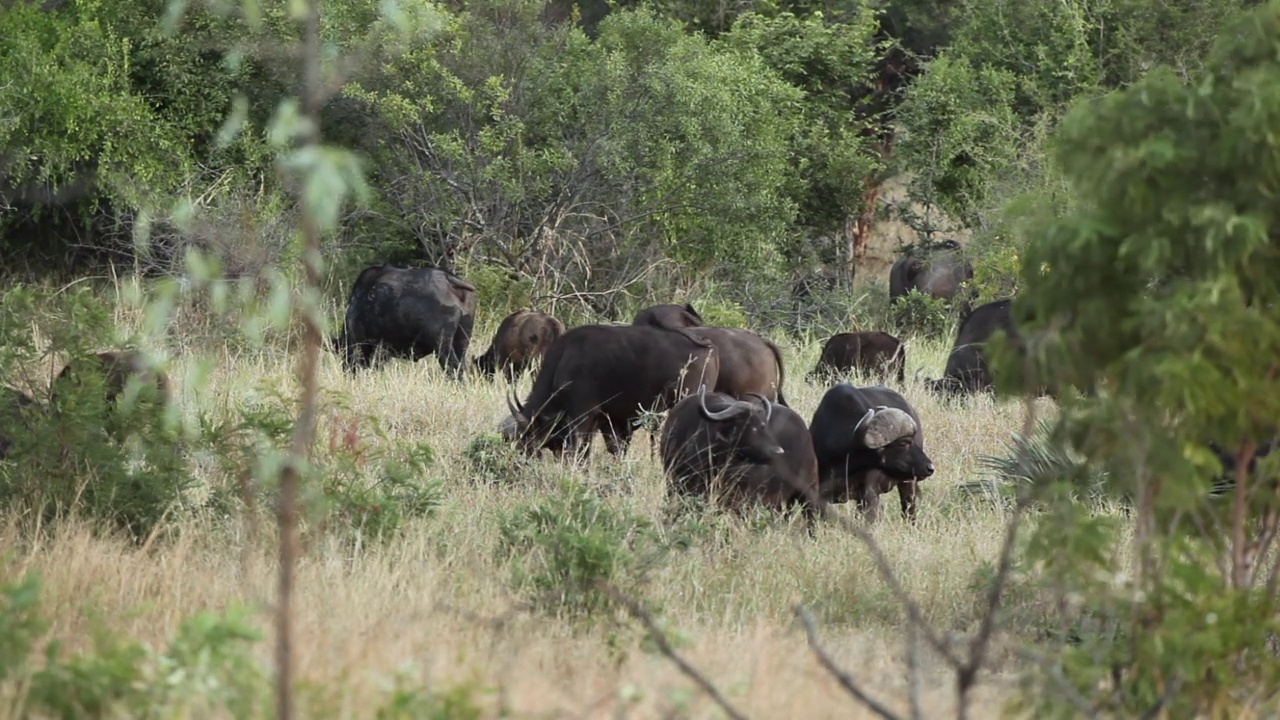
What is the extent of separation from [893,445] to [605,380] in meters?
2.10

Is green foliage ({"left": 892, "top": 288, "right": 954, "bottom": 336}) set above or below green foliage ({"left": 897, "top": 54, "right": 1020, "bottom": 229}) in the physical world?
below

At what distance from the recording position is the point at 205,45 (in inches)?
788

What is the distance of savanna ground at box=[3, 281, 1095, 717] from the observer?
5.28 m

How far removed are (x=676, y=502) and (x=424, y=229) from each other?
11183 millimetres

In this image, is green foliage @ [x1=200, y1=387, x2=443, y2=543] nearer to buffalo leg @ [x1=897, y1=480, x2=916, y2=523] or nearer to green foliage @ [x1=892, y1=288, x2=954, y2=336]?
buffalo leg @ [x1=897, y1=480, x2=916, y2=523]

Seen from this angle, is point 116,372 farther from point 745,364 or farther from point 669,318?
point 669,318

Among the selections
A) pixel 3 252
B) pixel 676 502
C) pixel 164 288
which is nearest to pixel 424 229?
pixel 3 252

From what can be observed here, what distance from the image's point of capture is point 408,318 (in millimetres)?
15602

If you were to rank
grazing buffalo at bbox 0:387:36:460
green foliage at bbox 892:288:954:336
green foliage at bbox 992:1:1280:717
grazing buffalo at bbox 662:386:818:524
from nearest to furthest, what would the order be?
1. green foliage at bbox 992:1:1280:717
2. grazing buffalo at bbox 0:387:36:460
3. grazing buffalo at bbox 662:386:818:524
4. green foliage at bbox 892:288:954:336

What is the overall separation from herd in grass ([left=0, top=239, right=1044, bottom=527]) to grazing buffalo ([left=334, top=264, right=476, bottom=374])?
0.01 m

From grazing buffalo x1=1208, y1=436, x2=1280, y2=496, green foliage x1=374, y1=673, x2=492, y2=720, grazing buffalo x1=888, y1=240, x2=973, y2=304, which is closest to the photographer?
green foliage x1=374, y1=673, x2=492, y2=720

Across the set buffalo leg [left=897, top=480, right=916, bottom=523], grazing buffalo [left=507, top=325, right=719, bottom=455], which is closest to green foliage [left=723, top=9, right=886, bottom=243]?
grazing buffalo [left=507, top=325, right=719, bottom=455]

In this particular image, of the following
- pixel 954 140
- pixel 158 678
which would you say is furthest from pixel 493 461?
pixel 954 140

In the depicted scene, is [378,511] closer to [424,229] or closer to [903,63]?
[424,229]
